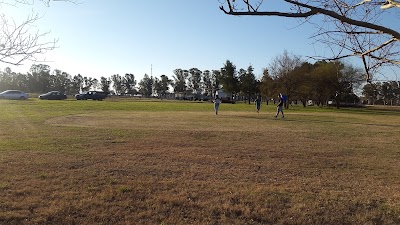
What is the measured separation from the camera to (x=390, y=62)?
4715 millimetres

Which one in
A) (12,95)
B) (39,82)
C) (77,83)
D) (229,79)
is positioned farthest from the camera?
(77,83)

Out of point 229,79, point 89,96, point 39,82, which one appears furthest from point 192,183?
point 39,82

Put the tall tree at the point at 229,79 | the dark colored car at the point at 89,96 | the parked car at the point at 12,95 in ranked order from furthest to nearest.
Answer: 1. the tall tree at the point at 229,79
2. the dark colored car at the point at 89,96
3. the parked car at the point at 12,95

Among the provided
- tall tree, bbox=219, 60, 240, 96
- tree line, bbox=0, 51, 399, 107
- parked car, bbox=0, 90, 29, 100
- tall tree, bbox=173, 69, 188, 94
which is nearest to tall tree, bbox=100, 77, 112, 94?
tree line, bbox=0, 51, 399, 107

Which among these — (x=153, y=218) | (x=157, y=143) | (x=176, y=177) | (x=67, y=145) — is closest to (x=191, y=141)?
(x=157, y=143)

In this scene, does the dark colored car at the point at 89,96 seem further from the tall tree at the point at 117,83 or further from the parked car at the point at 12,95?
the tall tree at the point at 117,83

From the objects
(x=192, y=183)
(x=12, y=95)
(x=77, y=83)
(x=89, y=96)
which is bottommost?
(x=192, y=183)

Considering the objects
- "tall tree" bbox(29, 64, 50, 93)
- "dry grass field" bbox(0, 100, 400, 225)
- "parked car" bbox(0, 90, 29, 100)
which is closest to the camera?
"dry grass field" bbox(0, 100, 400, 225)

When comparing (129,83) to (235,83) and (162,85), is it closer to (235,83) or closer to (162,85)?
(162,85)

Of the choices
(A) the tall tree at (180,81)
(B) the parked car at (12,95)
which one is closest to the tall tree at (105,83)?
(A) the tall tree at (180,81)

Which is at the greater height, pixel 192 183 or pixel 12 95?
pixel 12 95

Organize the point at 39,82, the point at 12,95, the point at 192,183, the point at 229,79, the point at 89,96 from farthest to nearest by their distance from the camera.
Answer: the point at 39,82 → the point at 229,79 → the point at 89,96 → the point at 12,95 → the point at 192,183

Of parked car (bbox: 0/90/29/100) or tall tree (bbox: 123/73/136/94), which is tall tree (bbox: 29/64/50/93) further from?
parked car (bbox: 0/90/29/100)

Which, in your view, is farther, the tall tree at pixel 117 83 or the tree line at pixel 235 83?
the tall tree at pixel 117 83
